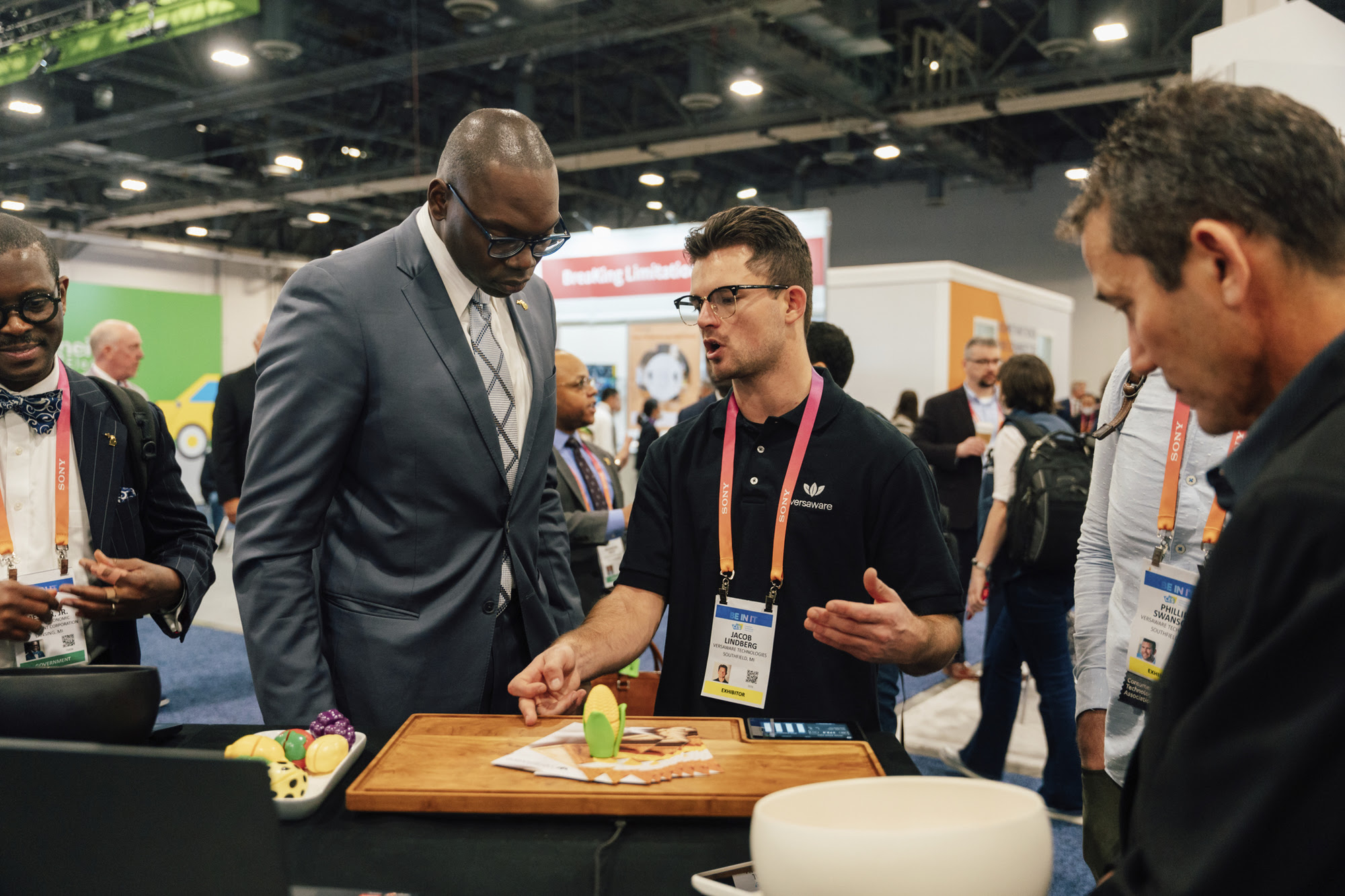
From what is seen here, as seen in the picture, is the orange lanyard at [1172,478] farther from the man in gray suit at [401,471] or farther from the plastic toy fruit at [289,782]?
the plastic toy fruit at [289,782]

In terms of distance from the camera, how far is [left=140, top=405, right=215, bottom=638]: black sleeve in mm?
2027

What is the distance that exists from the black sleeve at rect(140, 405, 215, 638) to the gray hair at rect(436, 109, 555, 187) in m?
0.98

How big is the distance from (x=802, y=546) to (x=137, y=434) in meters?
1.45

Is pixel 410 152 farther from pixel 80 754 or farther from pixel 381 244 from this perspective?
pixel 80 754

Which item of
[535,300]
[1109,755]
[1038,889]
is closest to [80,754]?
[1038,889]

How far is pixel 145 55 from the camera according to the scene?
6512 mm

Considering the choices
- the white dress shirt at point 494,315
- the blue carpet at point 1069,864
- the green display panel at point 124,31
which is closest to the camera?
the white dress shirt at point 494,315

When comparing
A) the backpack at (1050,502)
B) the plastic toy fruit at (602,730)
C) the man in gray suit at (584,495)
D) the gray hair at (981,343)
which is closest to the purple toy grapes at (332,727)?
the plastic toy fruit at (602,730)

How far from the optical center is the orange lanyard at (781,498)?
1.61 meters

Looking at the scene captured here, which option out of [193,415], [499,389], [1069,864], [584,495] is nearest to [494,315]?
[499,389]

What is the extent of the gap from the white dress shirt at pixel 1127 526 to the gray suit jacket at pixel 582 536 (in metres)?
1.79

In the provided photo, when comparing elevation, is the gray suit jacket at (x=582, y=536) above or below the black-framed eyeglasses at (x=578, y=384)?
below

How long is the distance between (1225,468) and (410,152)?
12.6 m

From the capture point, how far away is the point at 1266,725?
542mm
